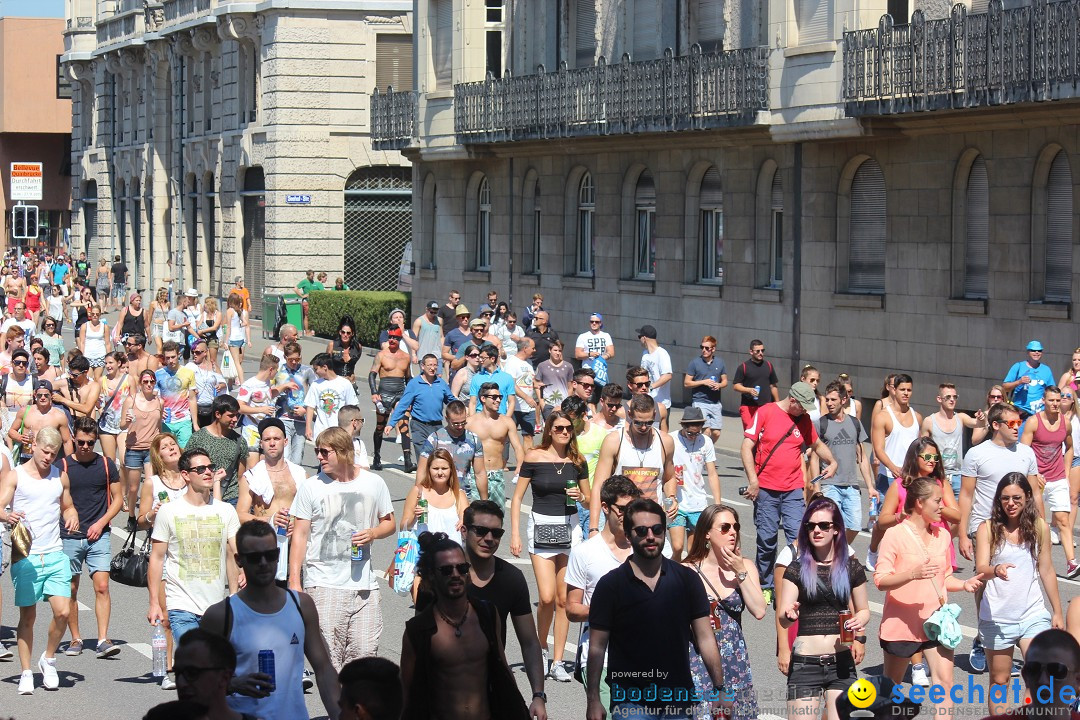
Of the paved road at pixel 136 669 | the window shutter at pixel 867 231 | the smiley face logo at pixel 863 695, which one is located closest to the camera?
the smiley face logo at pixel 863 695

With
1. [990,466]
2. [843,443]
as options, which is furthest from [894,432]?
[990,466]

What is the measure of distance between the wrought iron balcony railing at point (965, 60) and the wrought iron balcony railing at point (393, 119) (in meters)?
15.1

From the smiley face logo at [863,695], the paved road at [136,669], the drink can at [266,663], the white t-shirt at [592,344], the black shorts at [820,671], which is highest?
the white t-shirt at [592,344]

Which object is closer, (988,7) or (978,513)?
(978,513)

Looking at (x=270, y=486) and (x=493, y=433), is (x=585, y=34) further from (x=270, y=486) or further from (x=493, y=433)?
(x=270, y=486)

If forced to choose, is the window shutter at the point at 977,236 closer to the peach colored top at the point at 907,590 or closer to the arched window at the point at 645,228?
Answer: the arched window at the point at 645,228

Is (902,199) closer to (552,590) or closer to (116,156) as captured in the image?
(552,590)

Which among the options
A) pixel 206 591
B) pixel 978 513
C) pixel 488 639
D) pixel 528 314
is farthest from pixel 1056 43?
pixel 488 639

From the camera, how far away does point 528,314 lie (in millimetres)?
30797

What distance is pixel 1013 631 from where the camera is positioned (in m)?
9.77

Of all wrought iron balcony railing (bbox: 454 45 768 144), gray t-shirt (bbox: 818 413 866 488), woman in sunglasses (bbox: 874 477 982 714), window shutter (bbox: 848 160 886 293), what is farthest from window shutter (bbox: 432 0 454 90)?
woman in sunglasses (bbox: 874 477 982 714)

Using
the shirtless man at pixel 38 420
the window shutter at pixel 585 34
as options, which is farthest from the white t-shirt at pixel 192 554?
the window shutter at pixel 585 34

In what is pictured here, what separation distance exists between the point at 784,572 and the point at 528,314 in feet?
72.2

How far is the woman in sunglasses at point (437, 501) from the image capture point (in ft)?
37.2
